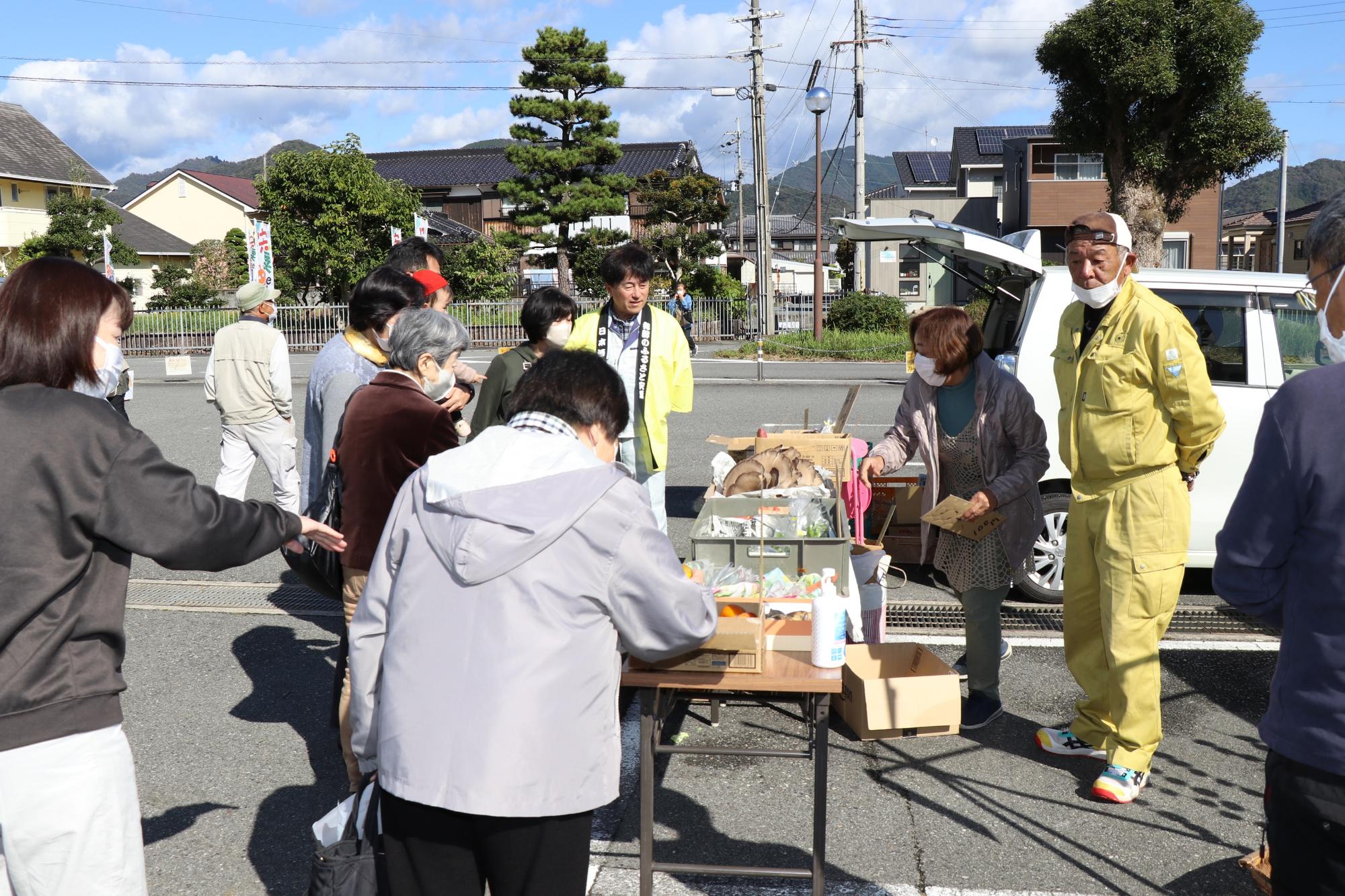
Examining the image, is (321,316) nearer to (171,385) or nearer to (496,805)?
(171,385)

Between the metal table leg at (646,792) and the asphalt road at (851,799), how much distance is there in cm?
27

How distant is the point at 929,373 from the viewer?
14.8ft

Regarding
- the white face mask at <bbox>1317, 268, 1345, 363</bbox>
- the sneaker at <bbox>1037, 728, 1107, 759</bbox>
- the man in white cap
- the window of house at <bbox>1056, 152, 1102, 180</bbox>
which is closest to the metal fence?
the window of house at <bbox>1056, 152, 1102, 180</bbox>

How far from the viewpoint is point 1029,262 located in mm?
5691

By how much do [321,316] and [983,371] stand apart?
1120 inches

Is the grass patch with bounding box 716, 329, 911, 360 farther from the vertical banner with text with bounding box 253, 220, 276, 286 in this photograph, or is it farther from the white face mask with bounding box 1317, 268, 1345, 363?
the white face mask with bounding box 1317, 268, 1345, 363

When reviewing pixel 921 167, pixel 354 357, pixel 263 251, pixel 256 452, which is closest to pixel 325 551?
pixel 354 357

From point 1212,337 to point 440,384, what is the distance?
15.1 ft

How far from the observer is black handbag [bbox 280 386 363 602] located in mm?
3607

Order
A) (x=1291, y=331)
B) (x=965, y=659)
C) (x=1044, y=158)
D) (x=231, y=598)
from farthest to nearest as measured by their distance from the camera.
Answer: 1. (x=1044, y=158)
2. (x=231, y=598)
3. (x=1291, y=331)
4. (x=965, y=659)

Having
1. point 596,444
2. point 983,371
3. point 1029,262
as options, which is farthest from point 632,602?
point 1029,262

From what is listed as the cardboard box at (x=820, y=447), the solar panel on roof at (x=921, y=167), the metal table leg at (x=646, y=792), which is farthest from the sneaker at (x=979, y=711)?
the solar panel on roof at (x=921, y=167)

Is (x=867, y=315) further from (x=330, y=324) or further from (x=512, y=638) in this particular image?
(x=512, y=638)

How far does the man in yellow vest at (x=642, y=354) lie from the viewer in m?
5.37
